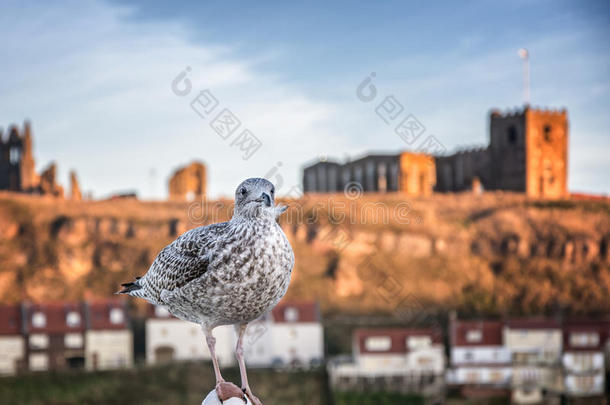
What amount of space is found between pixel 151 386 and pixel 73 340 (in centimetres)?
1006

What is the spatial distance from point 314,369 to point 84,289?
33.7 meters

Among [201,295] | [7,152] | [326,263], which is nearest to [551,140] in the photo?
[326,263]

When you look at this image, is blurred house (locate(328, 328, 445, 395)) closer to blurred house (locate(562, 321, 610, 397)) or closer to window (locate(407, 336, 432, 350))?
window (locate(407, 336, 432, 350))

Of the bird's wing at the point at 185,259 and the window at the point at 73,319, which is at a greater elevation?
the bird's wing at the point at 185,259

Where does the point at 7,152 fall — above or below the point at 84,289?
above

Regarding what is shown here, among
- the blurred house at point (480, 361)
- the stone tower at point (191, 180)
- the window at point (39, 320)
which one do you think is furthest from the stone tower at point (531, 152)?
the window at point (39, 320)

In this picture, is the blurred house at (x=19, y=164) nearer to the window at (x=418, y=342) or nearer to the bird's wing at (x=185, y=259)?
the window at (x=418, y=342)

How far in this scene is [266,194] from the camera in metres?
5.75

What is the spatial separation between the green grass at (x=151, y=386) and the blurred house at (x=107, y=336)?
510 centimetres

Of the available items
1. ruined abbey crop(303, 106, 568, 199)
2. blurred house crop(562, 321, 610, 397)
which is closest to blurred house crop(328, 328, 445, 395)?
blurred house crop(562, 321, 610, 397)

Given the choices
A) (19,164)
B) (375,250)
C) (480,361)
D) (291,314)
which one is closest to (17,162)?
(19,164)

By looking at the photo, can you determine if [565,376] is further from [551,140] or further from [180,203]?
[551,140]

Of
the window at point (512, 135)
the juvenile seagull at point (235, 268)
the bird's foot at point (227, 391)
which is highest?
the window at point (512, 135)

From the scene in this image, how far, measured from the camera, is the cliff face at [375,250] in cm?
7969
